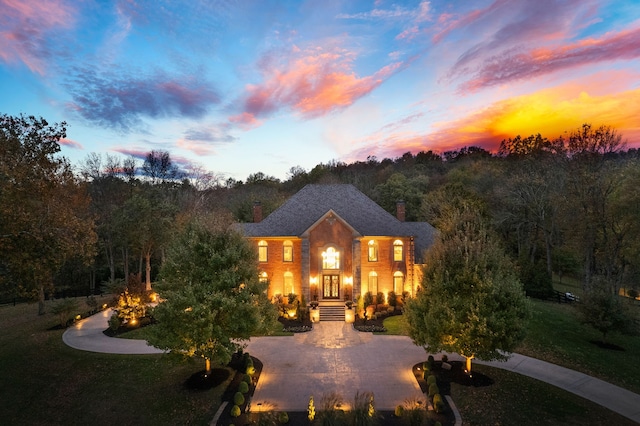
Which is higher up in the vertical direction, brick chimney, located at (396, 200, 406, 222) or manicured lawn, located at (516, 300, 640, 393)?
brick chimney, located at (396, 200, 406, 222)

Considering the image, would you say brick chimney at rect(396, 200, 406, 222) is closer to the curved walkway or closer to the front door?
the front door

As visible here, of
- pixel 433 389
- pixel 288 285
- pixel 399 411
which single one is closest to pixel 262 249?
pixel 288 285

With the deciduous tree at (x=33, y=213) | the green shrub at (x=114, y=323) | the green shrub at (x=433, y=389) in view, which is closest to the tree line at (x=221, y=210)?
the deciduous tree at (x=33, y=213)

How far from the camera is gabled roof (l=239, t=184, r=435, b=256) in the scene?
32.2 metres

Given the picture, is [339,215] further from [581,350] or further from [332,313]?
[581,350]

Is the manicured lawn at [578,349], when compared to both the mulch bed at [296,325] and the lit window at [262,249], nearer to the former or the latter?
the mulch bed at [296,325]

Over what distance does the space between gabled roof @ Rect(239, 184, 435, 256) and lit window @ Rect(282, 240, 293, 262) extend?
3.00ft

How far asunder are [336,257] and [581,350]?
18.7 m

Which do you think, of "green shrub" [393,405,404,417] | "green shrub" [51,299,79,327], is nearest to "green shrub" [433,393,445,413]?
"green shrub" [393,405,404,417]

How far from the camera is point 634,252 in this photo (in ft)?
101

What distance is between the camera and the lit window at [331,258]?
3162 cm

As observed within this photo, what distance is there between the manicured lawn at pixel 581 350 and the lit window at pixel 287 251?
19.2 m

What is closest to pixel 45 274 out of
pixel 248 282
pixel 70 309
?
pixel 248 282

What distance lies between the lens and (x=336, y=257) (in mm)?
31641
